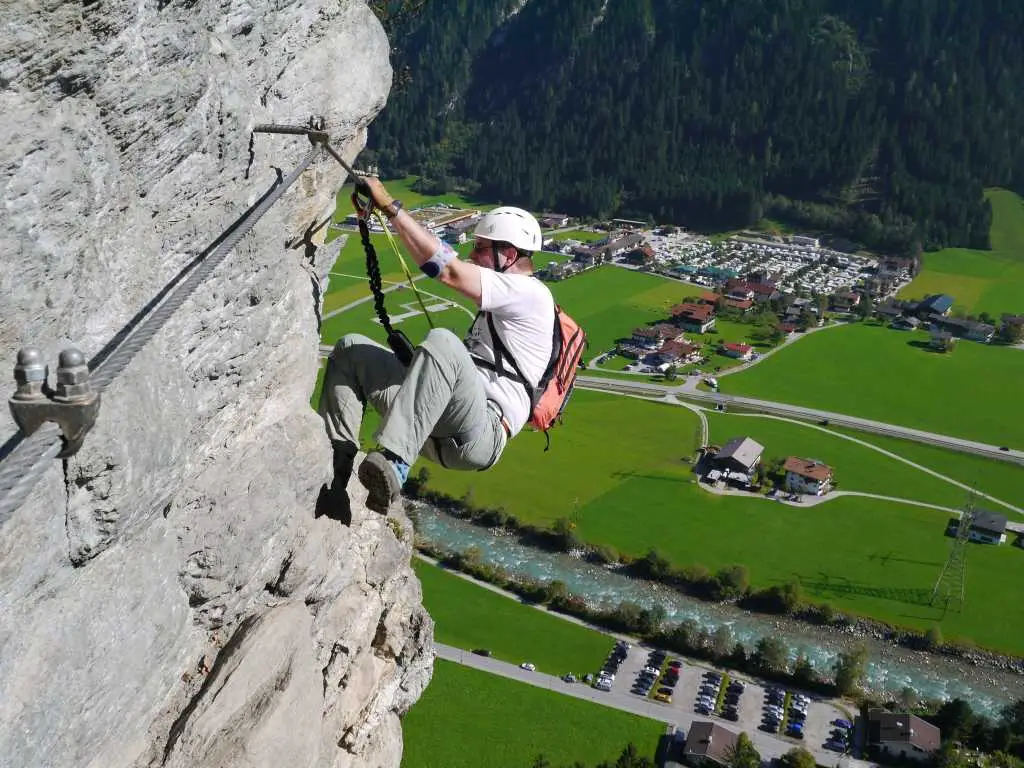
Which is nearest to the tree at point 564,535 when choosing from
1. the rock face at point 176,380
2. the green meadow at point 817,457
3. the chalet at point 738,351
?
the green meadow at point 817,457

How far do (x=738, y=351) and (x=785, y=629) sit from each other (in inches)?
1045

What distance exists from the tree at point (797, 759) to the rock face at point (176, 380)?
17253 mm

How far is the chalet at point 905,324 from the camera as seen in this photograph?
61.7 metres

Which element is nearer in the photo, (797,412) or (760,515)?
(760,515)

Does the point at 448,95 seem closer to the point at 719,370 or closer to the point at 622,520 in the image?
the point at 719,370

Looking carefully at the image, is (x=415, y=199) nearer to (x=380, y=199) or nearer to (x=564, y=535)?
(x=564, y=535)

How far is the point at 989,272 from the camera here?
249 ft

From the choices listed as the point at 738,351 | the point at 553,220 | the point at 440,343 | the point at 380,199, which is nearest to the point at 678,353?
the point at 738,351

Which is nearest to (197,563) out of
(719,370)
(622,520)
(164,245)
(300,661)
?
(300,661)

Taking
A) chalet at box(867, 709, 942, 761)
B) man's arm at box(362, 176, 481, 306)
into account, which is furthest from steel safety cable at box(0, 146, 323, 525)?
chalet at box(867, 709, 942, 761)

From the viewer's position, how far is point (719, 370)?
5197 centimetres

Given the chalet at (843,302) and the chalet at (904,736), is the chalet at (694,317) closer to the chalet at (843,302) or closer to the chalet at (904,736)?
the chalet at (843,302)

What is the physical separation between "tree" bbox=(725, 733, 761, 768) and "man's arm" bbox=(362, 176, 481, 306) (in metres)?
20.5

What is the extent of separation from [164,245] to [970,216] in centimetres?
9046
